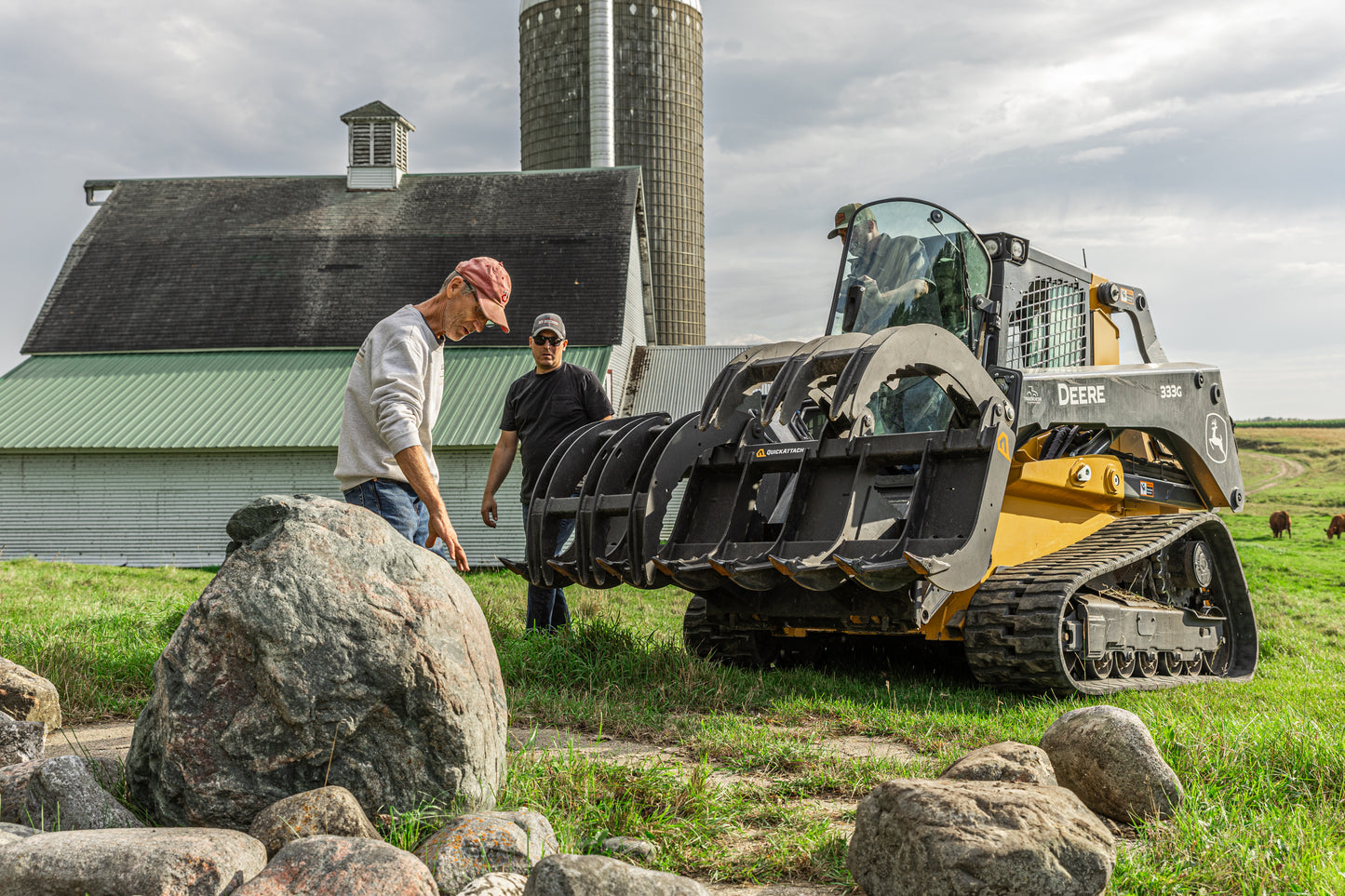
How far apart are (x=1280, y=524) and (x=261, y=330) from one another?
18164 mm

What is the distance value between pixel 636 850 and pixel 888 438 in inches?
124

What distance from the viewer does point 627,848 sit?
3.04 metres

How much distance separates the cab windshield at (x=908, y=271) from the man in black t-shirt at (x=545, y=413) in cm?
181

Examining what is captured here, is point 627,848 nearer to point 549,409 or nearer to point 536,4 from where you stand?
point 549,409

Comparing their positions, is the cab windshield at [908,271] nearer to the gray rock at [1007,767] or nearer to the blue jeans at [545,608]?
the blue jeans at [545,608]

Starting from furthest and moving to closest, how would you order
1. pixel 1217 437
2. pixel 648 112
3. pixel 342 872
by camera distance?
pixel 648 112, pixel 1217 437, pixel 342 872

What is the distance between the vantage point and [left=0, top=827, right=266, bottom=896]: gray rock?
262 cm

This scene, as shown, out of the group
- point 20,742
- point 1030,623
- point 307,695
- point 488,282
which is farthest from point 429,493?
point 1030,623

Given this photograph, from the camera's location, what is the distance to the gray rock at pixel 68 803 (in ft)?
10.3

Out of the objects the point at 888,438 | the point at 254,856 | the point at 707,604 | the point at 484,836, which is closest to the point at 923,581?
the point at 888,438

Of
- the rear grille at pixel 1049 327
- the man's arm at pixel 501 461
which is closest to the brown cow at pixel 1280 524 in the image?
the rear grille at pixel 1049 327

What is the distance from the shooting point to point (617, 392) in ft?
61.3

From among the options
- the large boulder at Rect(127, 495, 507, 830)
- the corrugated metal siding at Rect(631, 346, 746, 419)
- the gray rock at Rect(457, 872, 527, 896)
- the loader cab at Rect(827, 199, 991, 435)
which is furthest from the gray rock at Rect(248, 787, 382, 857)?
the corrugated metal siding at Rect(631, 346, 746, 419)

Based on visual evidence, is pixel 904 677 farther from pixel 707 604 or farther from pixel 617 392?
pixel 617 392
